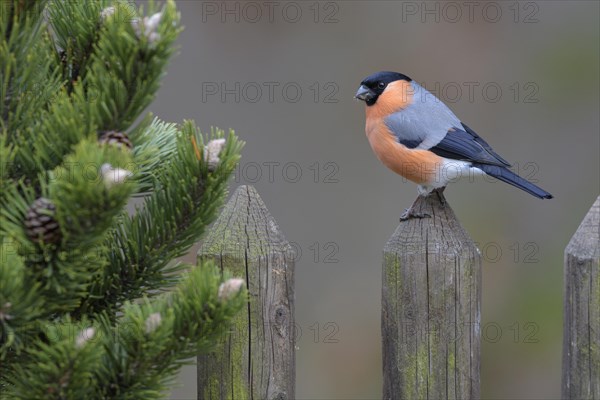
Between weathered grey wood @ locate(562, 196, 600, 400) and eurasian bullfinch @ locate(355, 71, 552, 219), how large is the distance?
1.54 meters

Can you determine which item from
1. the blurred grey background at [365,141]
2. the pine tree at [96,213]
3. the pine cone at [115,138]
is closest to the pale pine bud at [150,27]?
the pine tree at [96,213]

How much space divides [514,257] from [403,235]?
2625 millimetres

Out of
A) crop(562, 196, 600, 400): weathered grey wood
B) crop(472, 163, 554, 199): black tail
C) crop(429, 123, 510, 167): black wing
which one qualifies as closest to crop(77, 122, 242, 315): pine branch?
crop(562, 196, 600, 400): weathered grey wood

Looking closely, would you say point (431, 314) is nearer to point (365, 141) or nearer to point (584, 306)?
point (584, 306)

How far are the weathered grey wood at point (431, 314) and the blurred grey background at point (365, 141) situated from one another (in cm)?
246

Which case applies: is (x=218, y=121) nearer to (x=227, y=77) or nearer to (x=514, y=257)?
(x=227, y=77)

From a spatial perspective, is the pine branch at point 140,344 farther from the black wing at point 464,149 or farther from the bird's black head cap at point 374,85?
the bird's black head cap at point 374,85

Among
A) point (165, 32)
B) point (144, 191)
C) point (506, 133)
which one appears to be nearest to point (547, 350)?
point (506, 133)

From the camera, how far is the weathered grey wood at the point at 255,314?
248cm

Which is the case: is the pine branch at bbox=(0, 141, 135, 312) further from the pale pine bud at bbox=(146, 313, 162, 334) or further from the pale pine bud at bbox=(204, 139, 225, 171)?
the pale pine bud at bbox=(204, 139, 225, 171)

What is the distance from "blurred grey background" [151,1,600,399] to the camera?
5.00m

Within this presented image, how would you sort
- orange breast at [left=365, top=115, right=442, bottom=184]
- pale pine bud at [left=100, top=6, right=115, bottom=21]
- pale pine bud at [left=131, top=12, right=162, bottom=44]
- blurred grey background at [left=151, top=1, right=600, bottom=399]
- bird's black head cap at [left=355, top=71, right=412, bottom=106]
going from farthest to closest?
blurred grey background at [left=151, top=1, right=600, bottom=399]
bird's black head cap at [left=355, top=71, right=412, bottom=106]
orange breast at [left=365, top=115, right=442, bottom=184]
pale pine bud at [left=100, top=6, right=115, bottom=21]
pale pine bud at [left=131, top=12, right=162, bottom=44]

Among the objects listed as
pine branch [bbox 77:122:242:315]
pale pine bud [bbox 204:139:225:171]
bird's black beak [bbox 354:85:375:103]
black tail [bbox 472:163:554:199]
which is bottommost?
pine branch [bbox 77:122:242:315]

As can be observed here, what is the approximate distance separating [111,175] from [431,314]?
111cm
